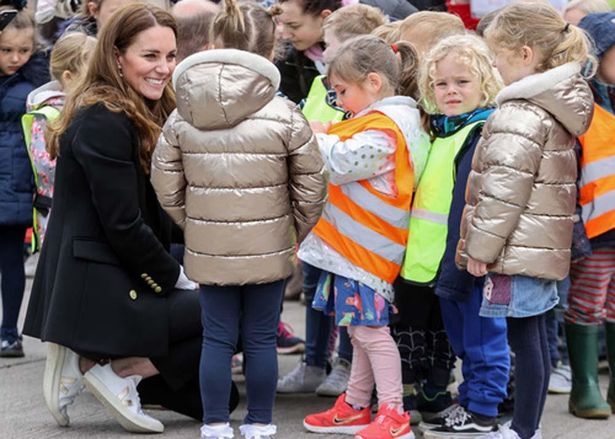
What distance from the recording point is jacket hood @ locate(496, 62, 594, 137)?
15.0 feet

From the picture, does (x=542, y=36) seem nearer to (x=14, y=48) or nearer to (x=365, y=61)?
(x=365, y=61)

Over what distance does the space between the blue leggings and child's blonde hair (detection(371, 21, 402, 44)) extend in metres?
2.37

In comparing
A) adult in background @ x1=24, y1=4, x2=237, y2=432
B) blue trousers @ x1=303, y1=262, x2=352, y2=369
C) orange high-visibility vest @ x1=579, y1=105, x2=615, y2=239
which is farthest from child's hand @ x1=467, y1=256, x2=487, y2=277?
blue trousers @ x1=303, y1=262, x2=352, y2=369

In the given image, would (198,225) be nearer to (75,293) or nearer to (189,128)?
(189,128)

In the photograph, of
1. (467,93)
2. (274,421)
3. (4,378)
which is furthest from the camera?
(4,378)

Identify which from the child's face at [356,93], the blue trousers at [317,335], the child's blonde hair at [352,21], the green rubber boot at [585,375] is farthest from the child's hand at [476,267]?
the child's blonde hair at [352,21]

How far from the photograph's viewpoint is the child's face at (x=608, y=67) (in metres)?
5.51

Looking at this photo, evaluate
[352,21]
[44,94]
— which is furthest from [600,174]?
[44,94]

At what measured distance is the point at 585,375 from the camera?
5480mm

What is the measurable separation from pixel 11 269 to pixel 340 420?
2.47m

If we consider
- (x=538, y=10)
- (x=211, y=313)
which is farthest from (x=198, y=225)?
(x=538, y=10)

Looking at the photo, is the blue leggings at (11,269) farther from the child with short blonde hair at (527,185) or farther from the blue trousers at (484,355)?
the child with short blonde hair at (527,185)

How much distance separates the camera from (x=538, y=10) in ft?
15.7

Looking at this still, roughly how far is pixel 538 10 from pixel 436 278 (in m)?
1.11
